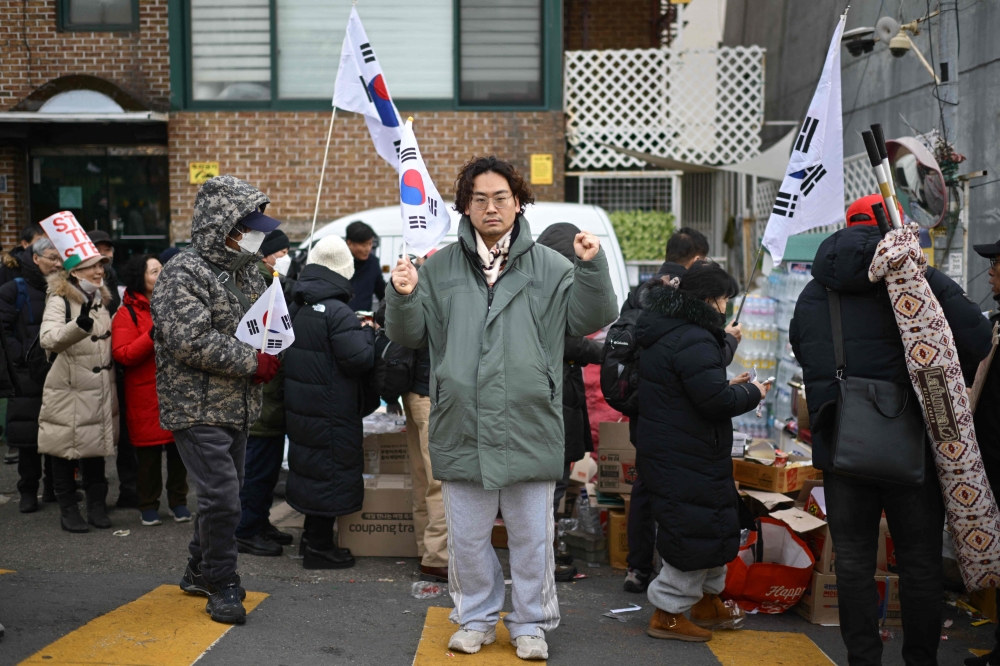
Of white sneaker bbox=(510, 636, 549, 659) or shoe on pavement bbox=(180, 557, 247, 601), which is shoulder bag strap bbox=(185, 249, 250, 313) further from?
white sneaker bbox=(510, 636, 549, 659)

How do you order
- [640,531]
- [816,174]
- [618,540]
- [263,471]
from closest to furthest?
1. [640,531]
2. [816,174]
3. [618,540]
4. [263,471]

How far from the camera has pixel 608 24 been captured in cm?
1484

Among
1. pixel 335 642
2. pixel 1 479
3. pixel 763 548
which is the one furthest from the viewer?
pixel 1 479

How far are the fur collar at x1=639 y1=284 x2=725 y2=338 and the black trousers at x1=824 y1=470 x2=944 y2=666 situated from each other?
89cm

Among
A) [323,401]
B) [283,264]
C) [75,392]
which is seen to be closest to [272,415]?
[323,401]

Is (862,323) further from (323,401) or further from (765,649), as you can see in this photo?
(323,401)

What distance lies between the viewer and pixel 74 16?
12.1 metres

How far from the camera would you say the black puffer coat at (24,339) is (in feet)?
22.6

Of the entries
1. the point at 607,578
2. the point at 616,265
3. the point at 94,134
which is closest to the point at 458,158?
the point at 616,265

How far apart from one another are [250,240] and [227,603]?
5.68ft

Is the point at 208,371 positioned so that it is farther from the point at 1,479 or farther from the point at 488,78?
the point at 488,78

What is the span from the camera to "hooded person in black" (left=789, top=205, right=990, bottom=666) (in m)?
3.95

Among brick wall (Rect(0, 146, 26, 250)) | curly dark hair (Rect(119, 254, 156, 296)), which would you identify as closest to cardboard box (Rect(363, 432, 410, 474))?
curly dark hair (Rect(119, 254, 156, 296))

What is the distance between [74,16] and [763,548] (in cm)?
1075
